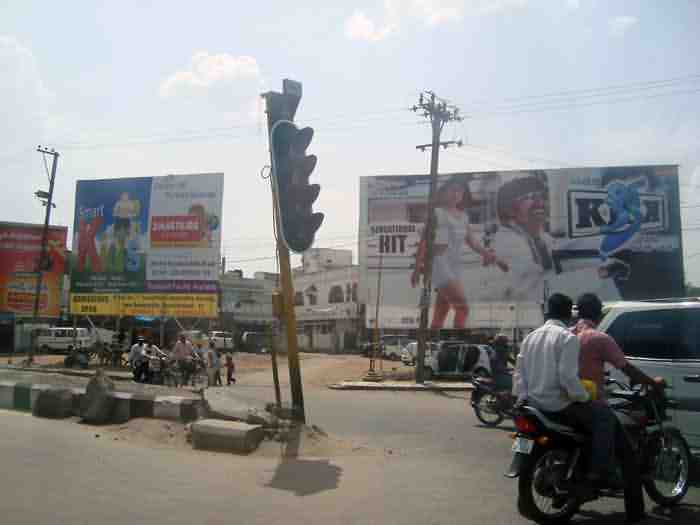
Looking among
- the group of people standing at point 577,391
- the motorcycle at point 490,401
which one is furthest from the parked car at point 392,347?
the group of people standing at point 577,391

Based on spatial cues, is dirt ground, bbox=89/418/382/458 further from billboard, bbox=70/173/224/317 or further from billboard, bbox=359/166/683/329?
billboard, bbox=359/166/683/329

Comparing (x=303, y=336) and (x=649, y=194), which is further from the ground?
(x=649, y=194)

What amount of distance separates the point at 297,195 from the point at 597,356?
4.54 m

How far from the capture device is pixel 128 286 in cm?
3134

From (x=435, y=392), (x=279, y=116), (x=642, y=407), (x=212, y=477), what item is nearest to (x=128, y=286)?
(x=435, y=392)

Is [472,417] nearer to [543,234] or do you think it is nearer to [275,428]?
[275,428]

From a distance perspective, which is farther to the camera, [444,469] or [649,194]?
[649,194]

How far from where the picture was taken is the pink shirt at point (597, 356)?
5.48 metres

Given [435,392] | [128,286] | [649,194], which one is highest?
[649,194]

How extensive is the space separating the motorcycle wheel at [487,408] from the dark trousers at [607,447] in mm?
6668

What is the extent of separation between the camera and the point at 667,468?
5.84m

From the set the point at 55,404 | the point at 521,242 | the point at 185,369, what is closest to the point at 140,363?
the point at 185,369

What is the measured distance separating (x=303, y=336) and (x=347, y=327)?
635 cm

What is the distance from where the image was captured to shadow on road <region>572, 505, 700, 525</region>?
214 inches
